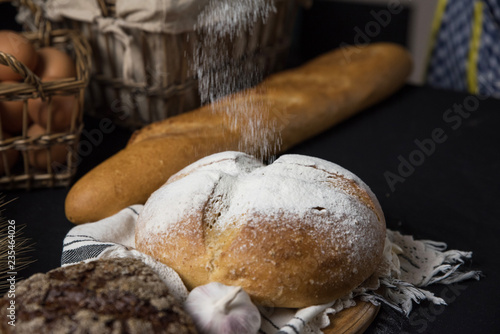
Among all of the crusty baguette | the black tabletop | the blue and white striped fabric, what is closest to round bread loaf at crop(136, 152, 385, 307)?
the black tabletop

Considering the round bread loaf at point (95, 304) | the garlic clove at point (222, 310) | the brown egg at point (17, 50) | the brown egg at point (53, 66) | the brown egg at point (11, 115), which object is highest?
the brown egg at point (17, 50)

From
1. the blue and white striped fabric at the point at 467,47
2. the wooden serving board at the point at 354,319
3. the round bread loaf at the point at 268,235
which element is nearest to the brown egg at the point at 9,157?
the round bread loaf at the point at 268,235

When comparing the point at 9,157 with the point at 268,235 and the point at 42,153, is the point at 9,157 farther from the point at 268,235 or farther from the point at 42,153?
the point at 268,235

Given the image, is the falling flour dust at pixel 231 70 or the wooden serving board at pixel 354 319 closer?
the wooden serving board at pixel 354 319

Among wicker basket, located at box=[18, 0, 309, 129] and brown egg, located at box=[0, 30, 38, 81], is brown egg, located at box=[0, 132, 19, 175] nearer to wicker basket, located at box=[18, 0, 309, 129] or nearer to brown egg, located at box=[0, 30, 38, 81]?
brown egg, located at box=[0, 30, 38, 81]

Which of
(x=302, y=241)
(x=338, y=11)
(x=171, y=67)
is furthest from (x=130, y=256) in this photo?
(x=338, y=11)

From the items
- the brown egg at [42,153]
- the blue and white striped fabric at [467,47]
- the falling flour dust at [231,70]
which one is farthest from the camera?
the blue and white striped fabric at [467,47]

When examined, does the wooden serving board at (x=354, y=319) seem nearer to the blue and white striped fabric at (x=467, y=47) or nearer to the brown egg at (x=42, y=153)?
the brown egg at (x=42, y=153)

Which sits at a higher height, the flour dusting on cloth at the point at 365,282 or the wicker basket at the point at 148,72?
the wicker basket at the point at 148,72
